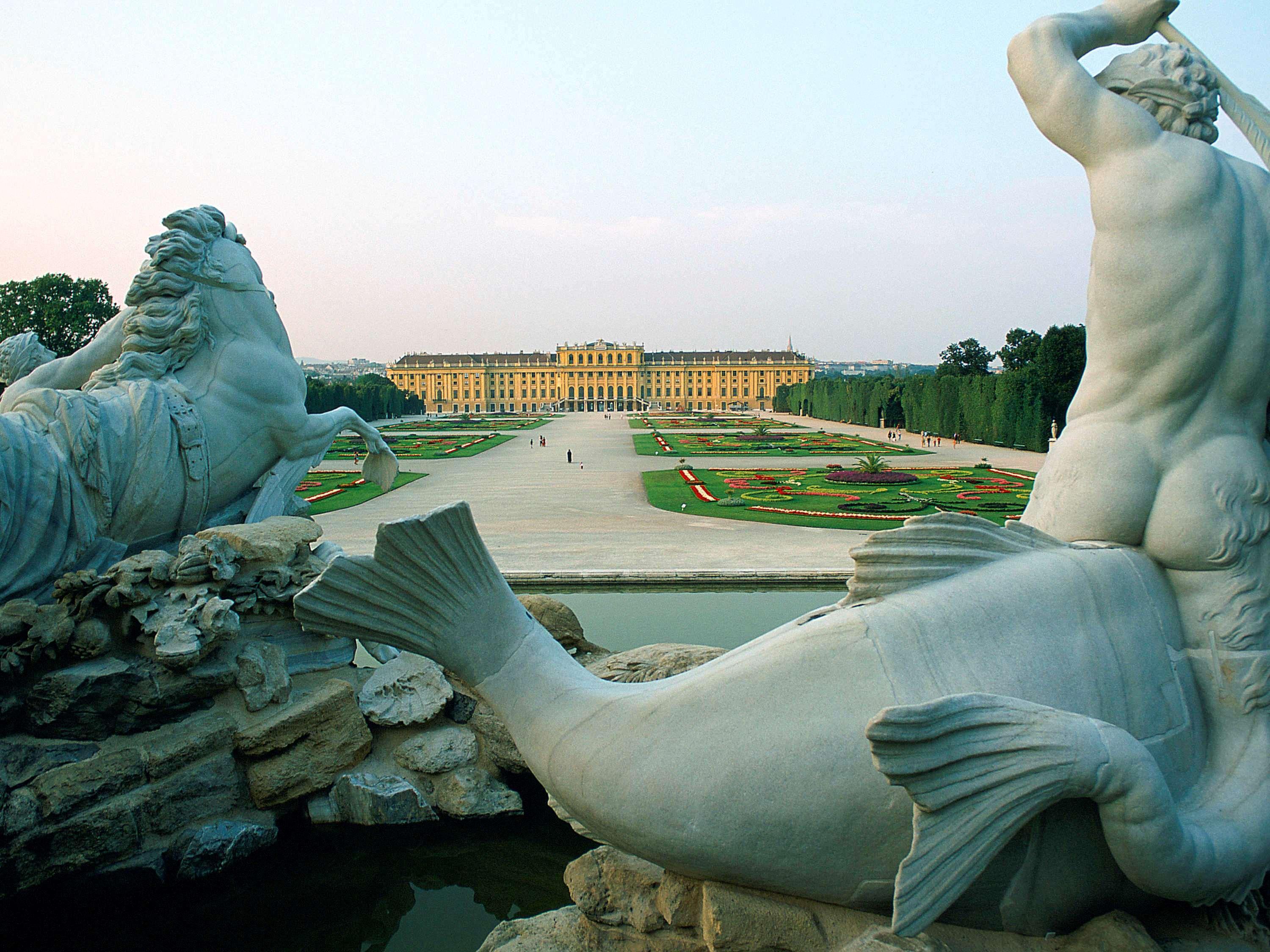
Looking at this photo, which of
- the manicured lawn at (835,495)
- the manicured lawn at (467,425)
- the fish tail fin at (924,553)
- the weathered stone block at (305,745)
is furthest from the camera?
the manicured lawn at (467,425)

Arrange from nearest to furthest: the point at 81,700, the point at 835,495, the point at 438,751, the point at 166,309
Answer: the point at 81,700 → the point at 438,751 → the point at 166,309 → the point at 835,495

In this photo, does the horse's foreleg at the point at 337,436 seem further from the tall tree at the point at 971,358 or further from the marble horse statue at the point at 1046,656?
the tall tree at the point at 971,358

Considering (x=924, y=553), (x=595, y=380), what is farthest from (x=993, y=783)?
(x=595, y=380)

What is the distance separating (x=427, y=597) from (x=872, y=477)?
16.9 metres

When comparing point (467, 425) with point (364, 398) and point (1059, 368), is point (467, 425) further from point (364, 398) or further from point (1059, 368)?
point (1059, 368)

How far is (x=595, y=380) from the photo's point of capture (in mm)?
106938

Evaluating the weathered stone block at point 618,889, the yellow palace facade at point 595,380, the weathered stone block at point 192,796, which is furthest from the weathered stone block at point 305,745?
the yellow palace facade at point 595,380

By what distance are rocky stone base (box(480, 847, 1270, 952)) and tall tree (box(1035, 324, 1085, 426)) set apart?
27107 mm

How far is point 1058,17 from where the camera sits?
2.25m

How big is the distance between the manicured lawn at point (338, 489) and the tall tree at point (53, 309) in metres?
10.7

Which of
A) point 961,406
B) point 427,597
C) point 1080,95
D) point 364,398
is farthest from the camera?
point 364,398

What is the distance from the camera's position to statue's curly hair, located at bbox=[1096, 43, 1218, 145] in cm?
224

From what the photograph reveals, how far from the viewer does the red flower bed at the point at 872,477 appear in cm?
1791

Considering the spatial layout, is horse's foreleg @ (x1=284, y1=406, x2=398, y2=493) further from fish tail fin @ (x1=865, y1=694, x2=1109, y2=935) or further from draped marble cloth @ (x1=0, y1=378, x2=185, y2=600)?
fish tail fin @ (x1=865, y1=694, x2=1109, y2=935)
